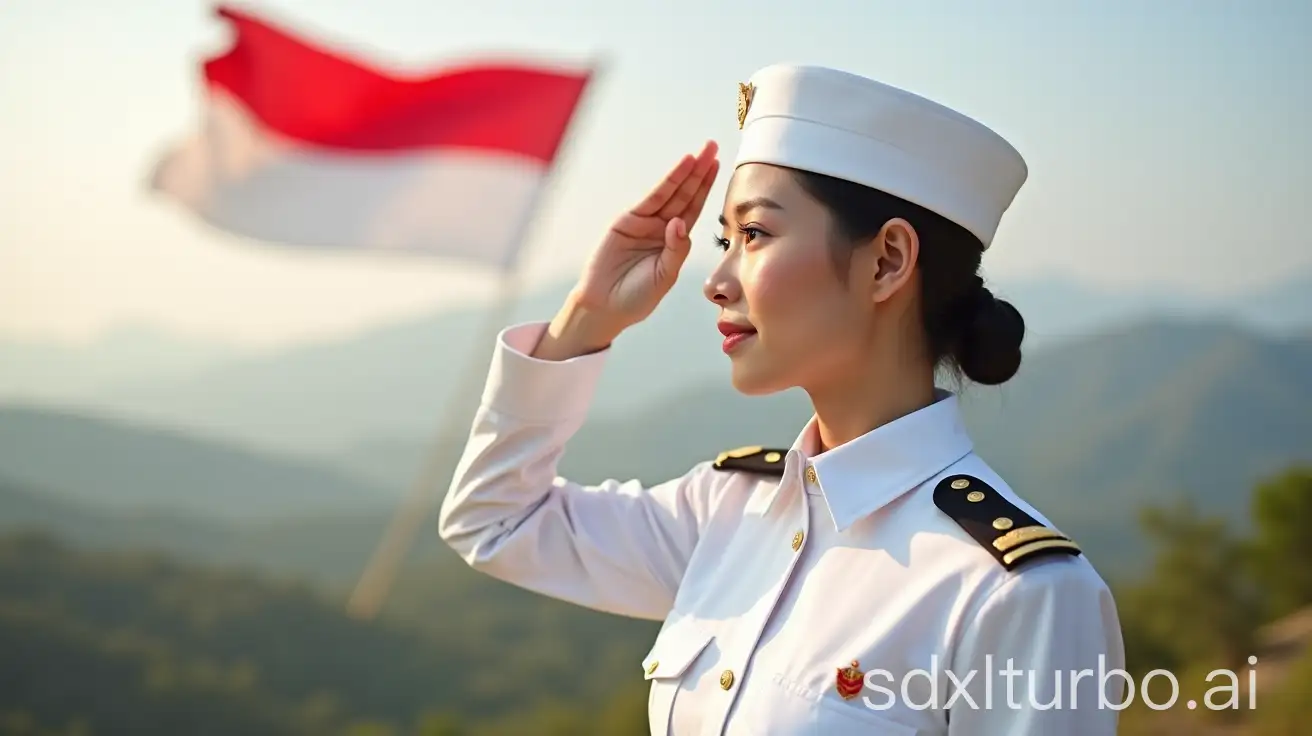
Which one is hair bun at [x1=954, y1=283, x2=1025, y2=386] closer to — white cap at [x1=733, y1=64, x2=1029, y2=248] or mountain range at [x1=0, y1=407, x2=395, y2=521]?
white cap at [x1=733, y1=64, x2=1029, y2=248]

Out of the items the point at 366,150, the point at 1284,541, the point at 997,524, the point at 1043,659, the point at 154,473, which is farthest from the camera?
the point at 154,473

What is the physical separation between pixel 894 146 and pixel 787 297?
232mm

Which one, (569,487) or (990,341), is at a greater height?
(990,341)

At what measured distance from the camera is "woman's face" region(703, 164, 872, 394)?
140 centimetres

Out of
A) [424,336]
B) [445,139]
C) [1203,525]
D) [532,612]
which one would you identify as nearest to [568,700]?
[532,612]

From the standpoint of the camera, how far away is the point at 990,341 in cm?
148

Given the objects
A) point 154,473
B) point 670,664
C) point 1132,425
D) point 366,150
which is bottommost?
point 154,473

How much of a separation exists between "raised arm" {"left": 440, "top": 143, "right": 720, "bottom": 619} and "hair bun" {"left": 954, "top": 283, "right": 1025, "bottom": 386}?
43cm

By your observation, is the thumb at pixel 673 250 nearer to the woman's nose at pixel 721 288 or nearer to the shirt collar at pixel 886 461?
the woman's nose at pixel 721 288

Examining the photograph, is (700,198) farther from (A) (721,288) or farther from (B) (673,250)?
(A) (721,288)

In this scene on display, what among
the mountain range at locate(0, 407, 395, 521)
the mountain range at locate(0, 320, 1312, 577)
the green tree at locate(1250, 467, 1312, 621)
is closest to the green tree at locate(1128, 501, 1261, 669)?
the green tree at locate(1250, 467, 1312, 621)

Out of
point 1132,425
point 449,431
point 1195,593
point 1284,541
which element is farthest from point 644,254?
point 1132,425

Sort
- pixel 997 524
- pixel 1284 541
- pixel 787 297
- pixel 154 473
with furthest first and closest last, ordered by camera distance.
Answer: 1. pixel 154 473
2. pixel 1284 541
3. pixel 787 297
4. pixel 997 524

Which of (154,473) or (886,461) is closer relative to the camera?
(886,461)
